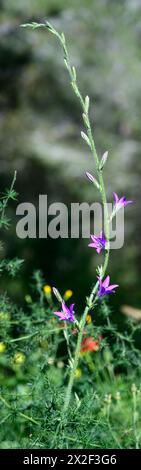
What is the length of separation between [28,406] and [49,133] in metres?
2.29

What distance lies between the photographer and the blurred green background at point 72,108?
4172 mm

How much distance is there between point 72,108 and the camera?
431 cm

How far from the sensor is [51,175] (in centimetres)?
423

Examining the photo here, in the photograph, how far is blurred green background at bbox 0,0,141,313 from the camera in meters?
4.17

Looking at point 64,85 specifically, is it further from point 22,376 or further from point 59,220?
point 22,376

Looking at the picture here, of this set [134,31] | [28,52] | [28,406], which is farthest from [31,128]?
[28,406]
